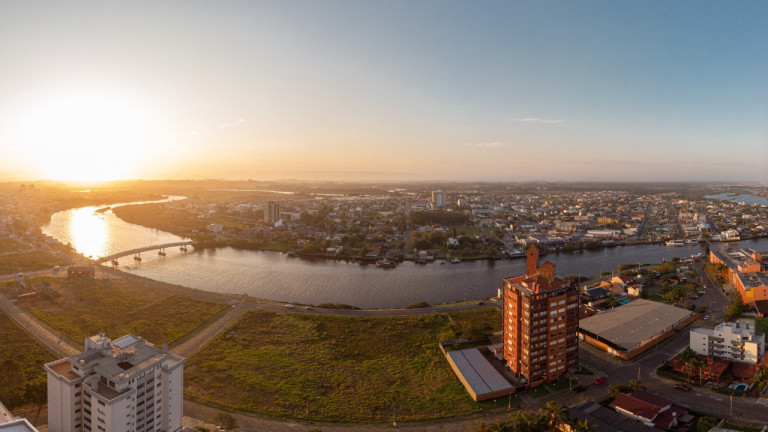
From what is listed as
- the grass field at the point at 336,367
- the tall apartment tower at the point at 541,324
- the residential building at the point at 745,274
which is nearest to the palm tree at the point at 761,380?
the tall apartment tower at the point at 541,324

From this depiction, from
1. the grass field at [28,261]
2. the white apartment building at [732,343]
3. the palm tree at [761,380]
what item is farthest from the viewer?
the grass field at [28,261]

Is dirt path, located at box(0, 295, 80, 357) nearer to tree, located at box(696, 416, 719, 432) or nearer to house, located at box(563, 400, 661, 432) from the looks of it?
house, located at box(563, 400, 661, 432)

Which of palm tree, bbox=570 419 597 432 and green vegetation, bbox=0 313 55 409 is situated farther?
green vegetation, bbox=0 313 55 409

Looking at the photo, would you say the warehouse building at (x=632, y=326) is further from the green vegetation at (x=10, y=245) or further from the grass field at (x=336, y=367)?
the green vegetation at (x=10, y=245)

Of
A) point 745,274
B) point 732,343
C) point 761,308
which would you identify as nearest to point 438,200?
point 745,274

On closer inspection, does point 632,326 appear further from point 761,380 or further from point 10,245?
point 10,245

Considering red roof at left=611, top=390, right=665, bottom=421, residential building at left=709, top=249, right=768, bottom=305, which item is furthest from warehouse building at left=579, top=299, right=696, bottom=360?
residential building at left=709, top=249, right=768, bottom=305
